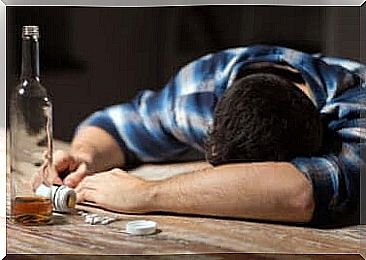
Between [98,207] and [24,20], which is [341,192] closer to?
[98,207]

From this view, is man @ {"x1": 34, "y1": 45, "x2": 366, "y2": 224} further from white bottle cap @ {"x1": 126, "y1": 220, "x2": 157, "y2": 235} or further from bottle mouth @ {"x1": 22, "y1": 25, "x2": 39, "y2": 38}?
bottle mouth @ {"x1": 22, "y1": 25, "x2": 39, "y2": 38}

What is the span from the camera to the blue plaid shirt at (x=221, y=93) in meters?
1.79

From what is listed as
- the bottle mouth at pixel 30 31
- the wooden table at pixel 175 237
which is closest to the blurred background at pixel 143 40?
the bottle mouth at pixel 30 31

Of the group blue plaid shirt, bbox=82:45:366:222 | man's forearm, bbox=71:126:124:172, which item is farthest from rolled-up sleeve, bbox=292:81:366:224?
man's forearm, bbox=71:126:124:172

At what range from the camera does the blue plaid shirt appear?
70.5 inches

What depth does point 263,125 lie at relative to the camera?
1.79 m

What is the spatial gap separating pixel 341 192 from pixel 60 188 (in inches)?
20.6

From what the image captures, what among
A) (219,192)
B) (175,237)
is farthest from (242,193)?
(175,237)

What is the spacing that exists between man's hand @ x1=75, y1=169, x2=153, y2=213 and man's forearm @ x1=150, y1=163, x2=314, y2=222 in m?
0.02

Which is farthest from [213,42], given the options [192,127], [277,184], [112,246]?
[112,246]

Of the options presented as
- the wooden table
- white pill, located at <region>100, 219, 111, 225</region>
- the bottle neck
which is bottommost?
the wooden table

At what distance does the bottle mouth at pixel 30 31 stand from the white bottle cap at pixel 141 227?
0.39 m

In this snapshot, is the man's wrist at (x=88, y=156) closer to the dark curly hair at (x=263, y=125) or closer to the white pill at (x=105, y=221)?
the white pill at (x=105, y=221)

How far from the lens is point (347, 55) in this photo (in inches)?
70.4
